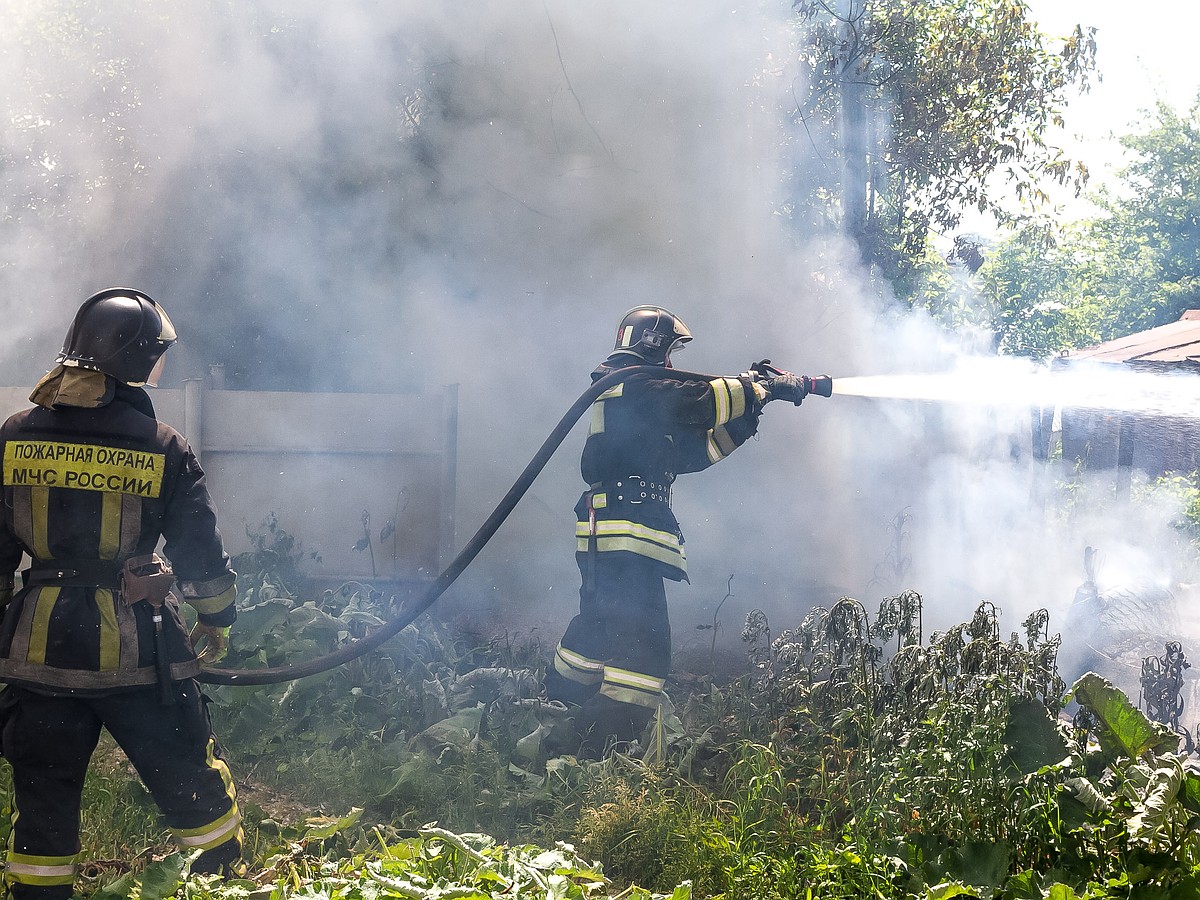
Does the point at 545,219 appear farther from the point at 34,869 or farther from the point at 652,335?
the point at 34,869

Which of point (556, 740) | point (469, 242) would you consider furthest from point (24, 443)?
point (469, 242)

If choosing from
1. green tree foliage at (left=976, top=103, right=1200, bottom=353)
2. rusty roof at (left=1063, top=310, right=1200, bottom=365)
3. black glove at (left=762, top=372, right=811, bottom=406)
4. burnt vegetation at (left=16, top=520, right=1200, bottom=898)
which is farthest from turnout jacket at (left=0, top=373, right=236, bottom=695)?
green tree foliage at (left=976, top=103, right=1200, bottom=353)

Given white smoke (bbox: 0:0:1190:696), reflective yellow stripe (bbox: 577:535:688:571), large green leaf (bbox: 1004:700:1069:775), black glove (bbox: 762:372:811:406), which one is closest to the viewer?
large green leaf (bbox: 1004:700:1069:775)

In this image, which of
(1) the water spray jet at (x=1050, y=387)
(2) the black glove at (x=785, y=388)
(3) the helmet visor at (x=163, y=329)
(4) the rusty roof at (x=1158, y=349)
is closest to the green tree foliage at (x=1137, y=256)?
(4) the rusty roof at (x=1158, y=349)

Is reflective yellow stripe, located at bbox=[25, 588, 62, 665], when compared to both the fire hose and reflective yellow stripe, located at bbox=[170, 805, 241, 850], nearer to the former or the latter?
reflective yellow stripe, located at bbox=[170, 805, 241, 850]

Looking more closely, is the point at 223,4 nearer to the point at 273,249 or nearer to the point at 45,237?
the point at 273,249

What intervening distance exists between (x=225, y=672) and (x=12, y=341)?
721cm

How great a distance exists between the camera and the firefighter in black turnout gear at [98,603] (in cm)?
316

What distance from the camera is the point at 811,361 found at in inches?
344

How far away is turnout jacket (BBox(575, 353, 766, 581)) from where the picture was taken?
4770mm

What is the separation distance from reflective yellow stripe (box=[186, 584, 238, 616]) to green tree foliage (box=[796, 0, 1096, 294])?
21.0 ft

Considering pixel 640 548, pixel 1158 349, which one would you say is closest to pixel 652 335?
pixel 640 548

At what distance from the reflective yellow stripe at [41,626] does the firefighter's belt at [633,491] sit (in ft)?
8.09

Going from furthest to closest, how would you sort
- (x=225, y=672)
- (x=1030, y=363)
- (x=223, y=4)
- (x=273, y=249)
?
(x=1030, y=363), (x=273, y=249), (x=223, y=4), (x=225, y=672)
